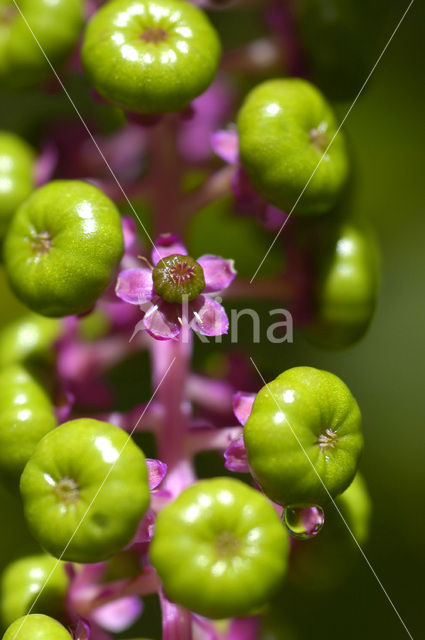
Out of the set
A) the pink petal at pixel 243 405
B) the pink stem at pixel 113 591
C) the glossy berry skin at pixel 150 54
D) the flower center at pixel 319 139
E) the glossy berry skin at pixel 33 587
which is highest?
the glossy berry skin at pixel 150 54

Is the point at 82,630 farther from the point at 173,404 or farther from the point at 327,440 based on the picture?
the point at 327,440

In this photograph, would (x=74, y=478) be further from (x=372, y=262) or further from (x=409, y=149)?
(x=409, y=149)

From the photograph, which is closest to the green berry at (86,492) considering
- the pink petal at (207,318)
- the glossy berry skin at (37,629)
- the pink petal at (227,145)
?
the glossy berry skin at (37,629)

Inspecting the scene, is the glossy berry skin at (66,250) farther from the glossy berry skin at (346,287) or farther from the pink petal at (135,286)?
the glossy berry skin at (346,287)

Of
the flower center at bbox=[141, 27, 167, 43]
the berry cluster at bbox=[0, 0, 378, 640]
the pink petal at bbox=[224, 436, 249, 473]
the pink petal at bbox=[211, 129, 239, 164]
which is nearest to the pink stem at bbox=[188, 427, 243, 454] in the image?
the berry cluster at bbox=[0, 0, 378, 640]

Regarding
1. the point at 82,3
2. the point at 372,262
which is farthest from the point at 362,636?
the point at 82,3

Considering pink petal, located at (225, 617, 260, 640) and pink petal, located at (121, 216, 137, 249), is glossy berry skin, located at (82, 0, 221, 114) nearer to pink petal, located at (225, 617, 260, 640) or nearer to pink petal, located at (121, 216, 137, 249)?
pink petal, located at (121, 216, 137, 249)

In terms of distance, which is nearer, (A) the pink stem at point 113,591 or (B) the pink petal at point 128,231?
(A) the pink stem at point 113,591

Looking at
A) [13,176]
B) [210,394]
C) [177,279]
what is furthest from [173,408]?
[13,176]
